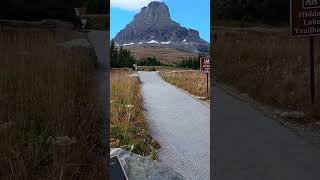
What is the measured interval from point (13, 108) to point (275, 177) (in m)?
2.77

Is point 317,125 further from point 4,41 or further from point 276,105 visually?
point 4,41

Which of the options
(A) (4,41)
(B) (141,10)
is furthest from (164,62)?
(A) (4,41)

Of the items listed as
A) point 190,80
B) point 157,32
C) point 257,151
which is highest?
point 157,32

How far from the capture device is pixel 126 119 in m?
5.29

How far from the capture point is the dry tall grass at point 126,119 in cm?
531

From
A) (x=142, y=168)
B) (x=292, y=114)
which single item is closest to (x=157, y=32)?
(x=142, y=168)

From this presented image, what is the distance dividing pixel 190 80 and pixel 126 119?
1157mm

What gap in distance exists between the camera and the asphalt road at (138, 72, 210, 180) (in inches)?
215

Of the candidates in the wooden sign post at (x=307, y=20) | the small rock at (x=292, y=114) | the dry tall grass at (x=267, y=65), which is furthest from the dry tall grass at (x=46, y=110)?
the wooden sign post at (x=307, y=20)

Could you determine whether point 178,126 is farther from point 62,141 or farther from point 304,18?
point 304,18

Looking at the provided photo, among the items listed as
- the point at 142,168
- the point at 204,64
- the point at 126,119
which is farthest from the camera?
the point at 204,64

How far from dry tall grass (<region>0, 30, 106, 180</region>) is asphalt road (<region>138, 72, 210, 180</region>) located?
56 cm

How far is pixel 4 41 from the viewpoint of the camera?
6242 millimetres

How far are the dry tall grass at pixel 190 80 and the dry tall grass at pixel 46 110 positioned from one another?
2.82 ft
